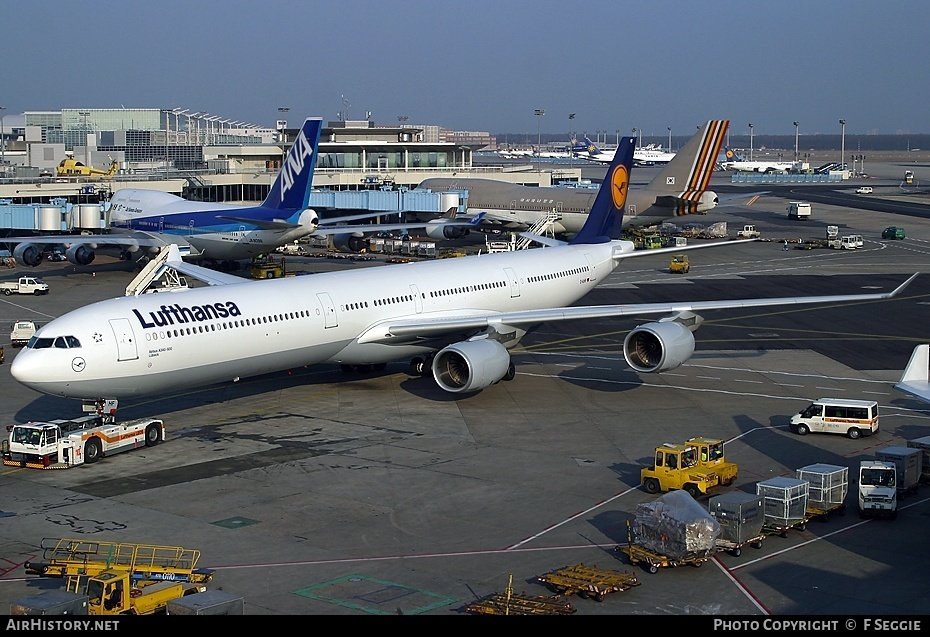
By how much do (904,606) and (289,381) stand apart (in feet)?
92.2

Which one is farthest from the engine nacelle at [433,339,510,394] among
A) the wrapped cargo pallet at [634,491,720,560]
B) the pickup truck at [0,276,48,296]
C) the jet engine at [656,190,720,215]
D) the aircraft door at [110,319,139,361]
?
the jet engine at [656,190,720,215]

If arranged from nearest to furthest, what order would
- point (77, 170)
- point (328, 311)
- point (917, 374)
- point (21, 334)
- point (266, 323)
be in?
point (917, 374)
point (266, 323)
point (328, 311)
point (21, 334)
point (77, 170)

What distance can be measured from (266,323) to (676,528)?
59.4 feet

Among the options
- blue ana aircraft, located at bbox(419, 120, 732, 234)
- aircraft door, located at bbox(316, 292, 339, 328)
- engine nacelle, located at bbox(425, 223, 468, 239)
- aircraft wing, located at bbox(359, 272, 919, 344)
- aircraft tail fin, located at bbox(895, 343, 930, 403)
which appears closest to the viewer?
aircraft tail fin, located at bbox(895, 343, 930, 403)

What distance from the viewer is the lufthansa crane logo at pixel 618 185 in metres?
53.7

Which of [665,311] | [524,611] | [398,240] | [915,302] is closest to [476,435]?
[665,311]

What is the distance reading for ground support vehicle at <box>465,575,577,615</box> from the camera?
67.1 feet

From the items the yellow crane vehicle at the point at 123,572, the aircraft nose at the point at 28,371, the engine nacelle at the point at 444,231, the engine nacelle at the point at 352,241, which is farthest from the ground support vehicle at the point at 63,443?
the engine nacelle at the point at 444,231

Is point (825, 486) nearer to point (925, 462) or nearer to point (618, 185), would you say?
point (925, 462)

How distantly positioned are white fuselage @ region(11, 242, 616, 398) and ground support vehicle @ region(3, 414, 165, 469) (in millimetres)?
1134

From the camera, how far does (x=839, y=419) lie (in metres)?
35.4

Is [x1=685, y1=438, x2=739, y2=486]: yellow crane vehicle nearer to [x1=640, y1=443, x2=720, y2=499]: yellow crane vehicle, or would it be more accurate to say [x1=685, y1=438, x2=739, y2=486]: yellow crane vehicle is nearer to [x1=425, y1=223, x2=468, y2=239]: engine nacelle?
[x1=640, y1=443, x2=720, y2=499]: yellow crane vehicle

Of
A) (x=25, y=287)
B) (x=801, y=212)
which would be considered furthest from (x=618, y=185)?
(x=801, y=212)

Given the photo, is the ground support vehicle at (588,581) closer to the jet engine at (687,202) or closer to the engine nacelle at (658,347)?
the engine nacelle at (658,347)
